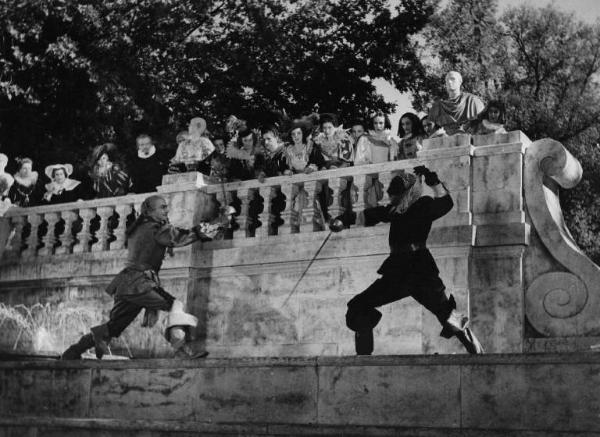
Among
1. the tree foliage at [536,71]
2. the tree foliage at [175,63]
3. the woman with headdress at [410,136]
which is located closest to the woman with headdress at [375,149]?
the woman with headdress at [410,136]

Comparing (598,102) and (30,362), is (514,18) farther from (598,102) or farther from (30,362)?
(30,362)

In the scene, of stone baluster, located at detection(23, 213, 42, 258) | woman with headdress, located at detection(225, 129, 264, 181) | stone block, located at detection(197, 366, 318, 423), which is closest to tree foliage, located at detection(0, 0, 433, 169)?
stone baluster, located at detection(23, 213, 42, 258)

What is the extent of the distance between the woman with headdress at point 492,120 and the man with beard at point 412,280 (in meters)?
2.04

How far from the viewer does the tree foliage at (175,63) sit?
17609 mm

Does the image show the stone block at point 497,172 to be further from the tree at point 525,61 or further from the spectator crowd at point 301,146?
the tree at point 525,61

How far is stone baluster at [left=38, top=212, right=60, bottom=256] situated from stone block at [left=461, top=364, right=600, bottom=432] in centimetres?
838

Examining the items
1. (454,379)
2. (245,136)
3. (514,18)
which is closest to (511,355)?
(454,379)

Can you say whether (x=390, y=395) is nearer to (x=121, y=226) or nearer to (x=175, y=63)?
(x=121, y=226)

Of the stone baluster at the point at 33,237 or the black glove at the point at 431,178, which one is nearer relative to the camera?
the black glove at the point at 431,178

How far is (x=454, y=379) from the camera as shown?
20.9 feet

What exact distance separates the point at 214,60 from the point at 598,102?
9350 mm

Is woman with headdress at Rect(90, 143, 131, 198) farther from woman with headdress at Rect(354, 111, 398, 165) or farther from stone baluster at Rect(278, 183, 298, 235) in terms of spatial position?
woman with headdress at Rect(354, 111, 398, 165)

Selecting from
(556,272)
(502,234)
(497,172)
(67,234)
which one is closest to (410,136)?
(497,172)

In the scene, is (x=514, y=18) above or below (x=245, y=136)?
above
